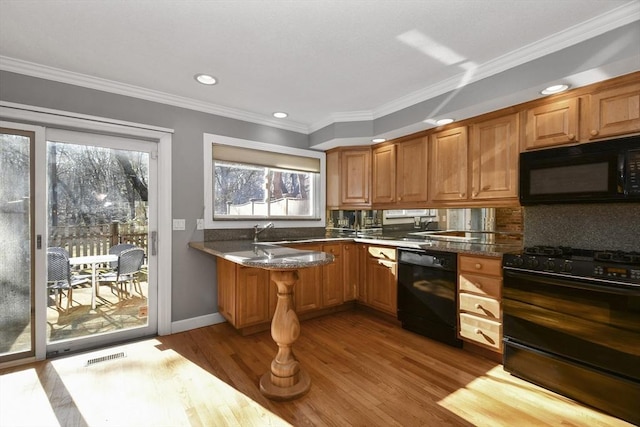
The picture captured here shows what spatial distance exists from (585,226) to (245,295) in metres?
2.94

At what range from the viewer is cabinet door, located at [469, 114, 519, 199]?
2.53m

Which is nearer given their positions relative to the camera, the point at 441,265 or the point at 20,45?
the point at 20,45

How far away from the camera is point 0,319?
7.66 ft

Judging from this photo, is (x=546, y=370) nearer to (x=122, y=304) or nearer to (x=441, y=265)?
(x=441, y=265)

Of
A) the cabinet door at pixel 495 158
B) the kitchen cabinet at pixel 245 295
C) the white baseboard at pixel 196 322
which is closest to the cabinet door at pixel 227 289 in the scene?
the kitchen cabinet at pixel 245 295

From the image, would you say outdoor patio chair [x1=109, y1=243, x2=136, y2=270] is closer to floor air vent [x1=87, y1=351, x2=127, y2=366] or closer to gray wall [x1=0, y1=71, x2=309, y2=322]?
gray wall [x1=0, y1=71, x2=309, y2=322]

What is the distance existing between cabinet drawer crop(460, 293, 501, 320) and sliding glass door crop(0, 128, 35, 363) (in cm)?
365

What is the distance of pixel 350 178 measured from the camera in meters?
3.92

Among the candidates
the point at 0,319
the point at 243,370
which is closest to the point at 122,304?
the point at 0,319

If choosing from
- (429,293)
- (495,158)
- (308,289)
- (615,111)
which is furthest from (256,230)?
(615,111)

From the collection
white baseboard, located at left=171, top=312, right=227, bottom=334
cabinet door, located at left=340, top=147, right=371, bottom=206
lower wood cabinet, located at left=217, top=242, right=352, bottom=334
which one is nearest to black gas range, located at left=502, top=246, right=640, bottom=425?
lower wood cabinet, located at left=217, top=242, right=352, bottom=334

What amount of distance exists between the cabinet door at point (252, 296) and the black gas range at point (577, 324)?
6.86ft

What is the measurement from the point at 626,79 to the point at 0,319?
4938mm

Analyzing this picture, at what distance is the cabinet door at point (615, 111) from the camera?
192cm
